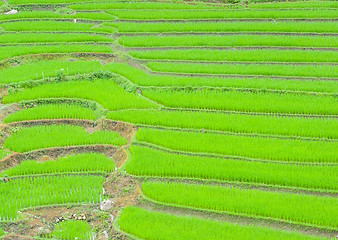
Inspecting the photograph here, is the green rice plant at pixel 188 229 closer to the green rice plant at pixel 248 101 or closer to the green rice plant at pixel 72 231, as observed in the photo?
the green rice plant at pixel 72 231

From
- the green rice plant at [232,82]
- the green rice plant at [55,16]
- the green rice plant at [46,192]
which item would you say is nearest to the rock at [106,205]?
the green rice plant at [46,192]

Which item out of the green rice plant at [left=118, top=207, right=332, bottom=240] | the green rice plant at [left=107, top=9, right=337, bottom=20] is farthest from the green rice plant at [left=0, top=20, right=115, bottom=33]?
the green rice plant at [left=118, top=207, right=332, bottom=240]

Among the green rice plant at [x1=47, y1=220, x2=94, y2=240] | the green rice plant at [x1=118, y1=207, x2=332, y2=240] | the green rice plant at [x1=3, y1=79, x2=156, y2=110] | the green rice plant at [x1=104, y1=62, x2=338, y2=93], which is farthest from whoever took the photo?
the green rice plant at [x1=104, y1=62, x2=338, y2=93]

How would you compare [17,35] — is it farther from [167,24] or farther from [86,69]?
[167,24]

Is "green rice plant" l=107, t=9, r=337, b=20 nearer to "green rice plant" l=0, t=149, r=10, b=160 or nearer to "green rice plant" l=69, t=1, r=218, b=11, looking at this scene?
"green rice plant" l=69, t=1, r=218, b=11

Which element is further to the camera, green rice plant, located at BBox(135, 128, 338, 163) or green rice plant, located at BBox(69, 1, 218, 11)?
green rice plant, located at BBox(69, 1, 218, 11)

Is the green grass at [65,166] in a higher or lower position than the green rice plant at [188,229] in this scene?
higher

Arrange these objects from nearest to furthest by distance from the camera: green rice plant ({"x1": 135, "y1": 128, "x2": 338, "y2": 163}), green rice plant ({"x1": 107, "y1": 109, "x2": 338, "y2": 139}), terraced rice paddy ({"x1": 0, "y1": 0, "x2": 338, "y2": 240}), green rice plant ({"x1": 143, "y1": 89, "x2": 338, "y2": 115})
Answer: terraced rice paddy ({"x1": 0, "y1": 0, "x2": 338, "y2": 240}), green rice plant ({"x1": 135, "y1": 128, "x2": 338, "y2": 163}), green rice plant ({"x1": 107, "y1": 109, "x2": 338, "y2": 139}), green rice plant ({"x1": 143, "y1": 89, "x2": 338, "y2": 115})
